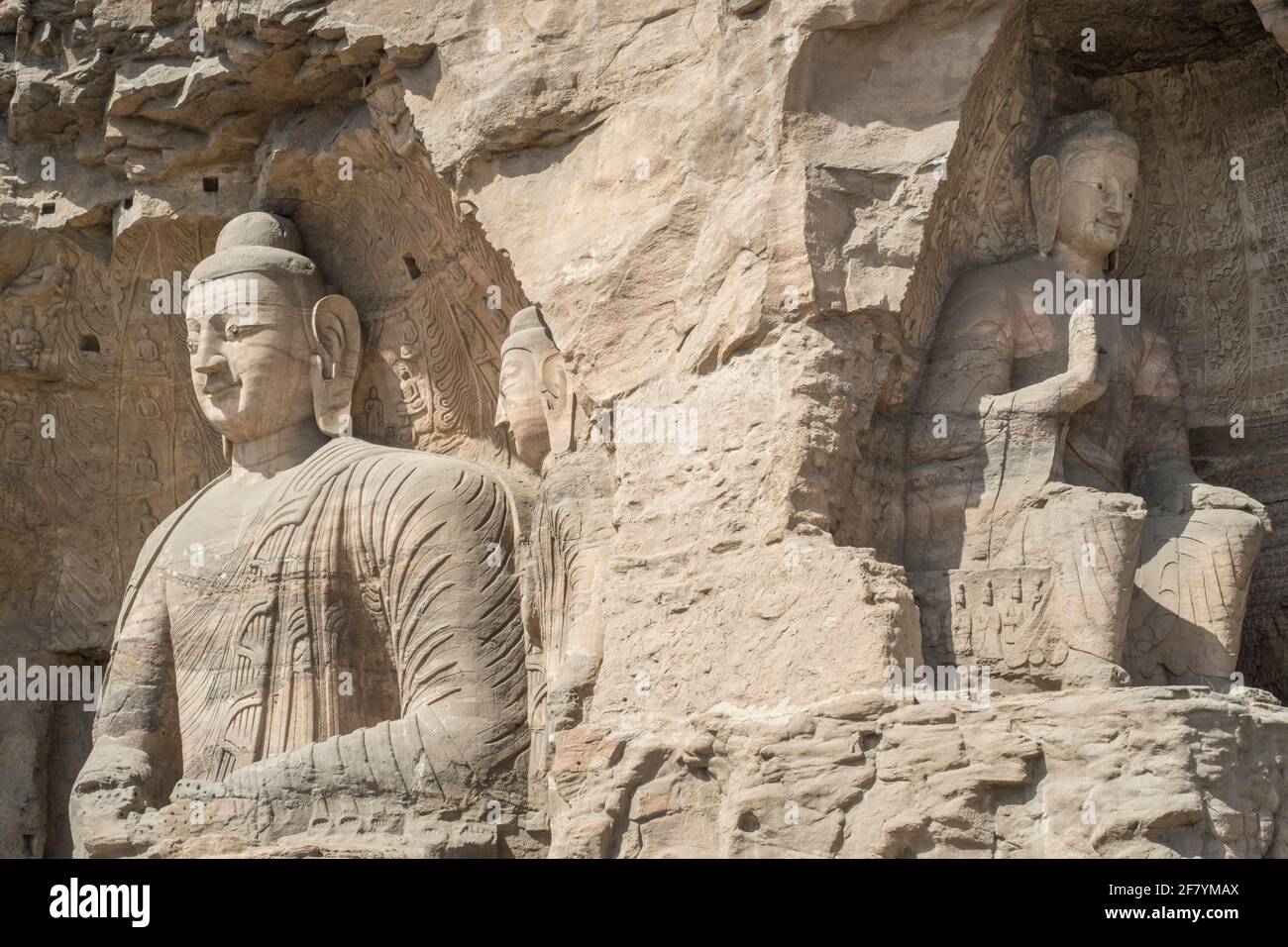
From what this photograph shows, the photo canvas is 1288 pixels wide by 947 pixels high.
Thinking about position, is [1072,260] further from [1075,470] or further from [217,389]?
[217,389]

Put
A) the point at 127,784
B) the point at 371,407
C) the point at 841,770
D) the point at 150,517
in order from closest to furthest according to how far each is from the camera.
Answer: the point at 841,770 < the point at 127,784 < the point at 371,407 < the point at 150,517

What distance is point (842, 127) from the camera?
285 inches

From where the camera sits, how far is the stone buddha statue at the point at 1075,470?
6918 millimetres

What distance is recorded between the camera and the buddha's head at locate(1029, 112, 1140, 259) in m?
7.68

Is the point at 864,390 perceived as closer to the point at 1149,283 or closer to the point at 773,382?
the point at 773,382

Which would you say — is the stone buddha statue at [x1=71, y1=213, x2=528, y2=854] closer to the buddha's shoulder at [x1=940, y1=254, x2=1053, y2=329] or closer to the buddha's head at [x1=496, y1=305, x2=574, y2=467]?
→ the buddha's head at [x1=496, y1=305, x2=574, y2=467]

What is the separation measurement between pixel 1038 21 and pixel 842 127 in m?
0.94

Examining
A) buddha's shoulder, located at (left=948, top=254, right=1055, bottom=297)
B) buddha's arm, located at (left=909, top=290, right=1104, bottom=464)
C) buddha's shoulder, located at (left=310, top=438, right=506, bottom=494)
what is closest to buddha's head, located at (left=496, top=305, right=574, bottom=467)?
buddha's shoulder, located at (left=310, top=438, right=506, bottom=494)

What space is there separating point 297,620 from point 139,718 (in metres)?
0.76

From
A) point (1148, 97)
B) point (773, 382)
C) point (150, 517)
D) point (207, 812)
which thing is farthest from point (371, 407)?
point (1148, 97)

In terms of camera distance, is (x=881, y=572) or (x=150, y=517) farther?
(x=150, y=517)

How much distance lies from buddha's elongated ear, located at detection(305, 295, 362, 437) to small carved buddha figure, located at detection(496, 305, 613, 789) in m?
0.89

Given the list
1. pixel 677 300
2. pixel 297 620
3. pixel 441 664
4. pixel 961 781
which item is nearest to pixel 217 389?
pixel 297 620

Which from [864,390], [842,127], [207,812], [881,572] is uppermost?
[842,127]
